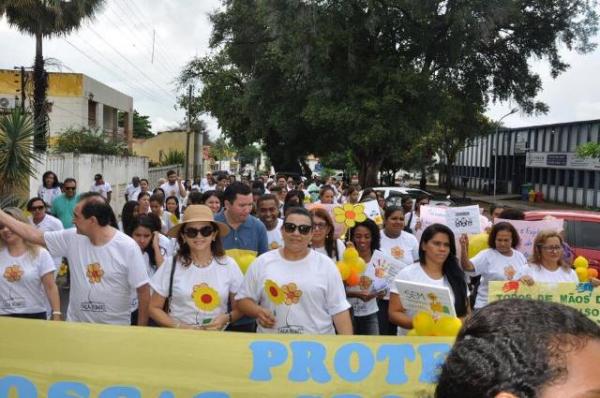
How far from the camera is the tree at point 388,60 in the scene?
25984 mm

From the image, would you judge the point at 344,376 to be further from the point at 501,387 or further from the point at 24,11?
the point at 24,11

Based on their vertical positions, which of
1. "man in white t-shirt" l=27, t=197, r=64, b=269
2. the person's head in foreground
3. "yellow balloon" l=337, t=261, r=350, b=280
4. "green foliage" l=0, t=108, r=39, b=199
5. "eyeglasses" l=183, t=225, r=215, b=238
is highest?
"green foliage" l=0, t=108, r=39, b=199

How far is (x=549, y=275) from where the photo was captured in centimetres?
537

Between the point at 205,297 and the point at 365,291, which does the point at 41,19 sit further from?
the point at 205,297

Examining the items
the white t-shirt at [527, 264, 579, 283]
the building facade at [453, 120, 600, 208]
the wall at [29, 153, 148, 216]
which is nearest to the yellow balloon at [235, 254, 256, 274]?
the white t-shirt at [527, 264, 579, 283]

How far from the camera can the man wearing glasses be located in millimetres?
9656

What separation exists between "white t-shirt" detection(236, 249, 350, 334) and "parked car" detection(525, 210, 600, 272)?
19.9 feet

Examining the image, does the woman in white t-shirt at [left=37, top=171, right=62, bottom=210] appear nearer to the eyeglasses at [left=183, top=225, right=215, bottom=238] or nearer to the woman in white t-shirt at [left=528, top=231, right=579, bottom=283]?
the eyeglasses at [left=183, top=225, right=215, bottom=238]

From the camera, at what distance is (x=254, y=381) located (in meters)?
3.50

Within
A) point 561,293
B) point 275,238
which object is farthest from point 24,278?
point 561,293

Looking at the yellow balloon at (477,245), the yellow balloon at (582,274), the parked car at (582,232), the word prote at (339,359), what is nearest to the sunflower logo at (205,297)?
the word prote at (339,359)

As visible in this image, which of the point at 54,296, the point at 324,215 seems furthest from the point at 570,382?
the point at 324,215

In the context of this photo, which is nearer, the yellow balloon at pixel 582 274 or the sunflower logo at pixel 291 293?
the sunflower logo at pixel 291 293

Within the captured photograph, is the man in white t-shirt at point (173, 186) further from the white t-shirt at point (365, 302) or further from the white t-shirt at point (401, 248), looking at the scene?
the white t-shirt at point (365, 302)
